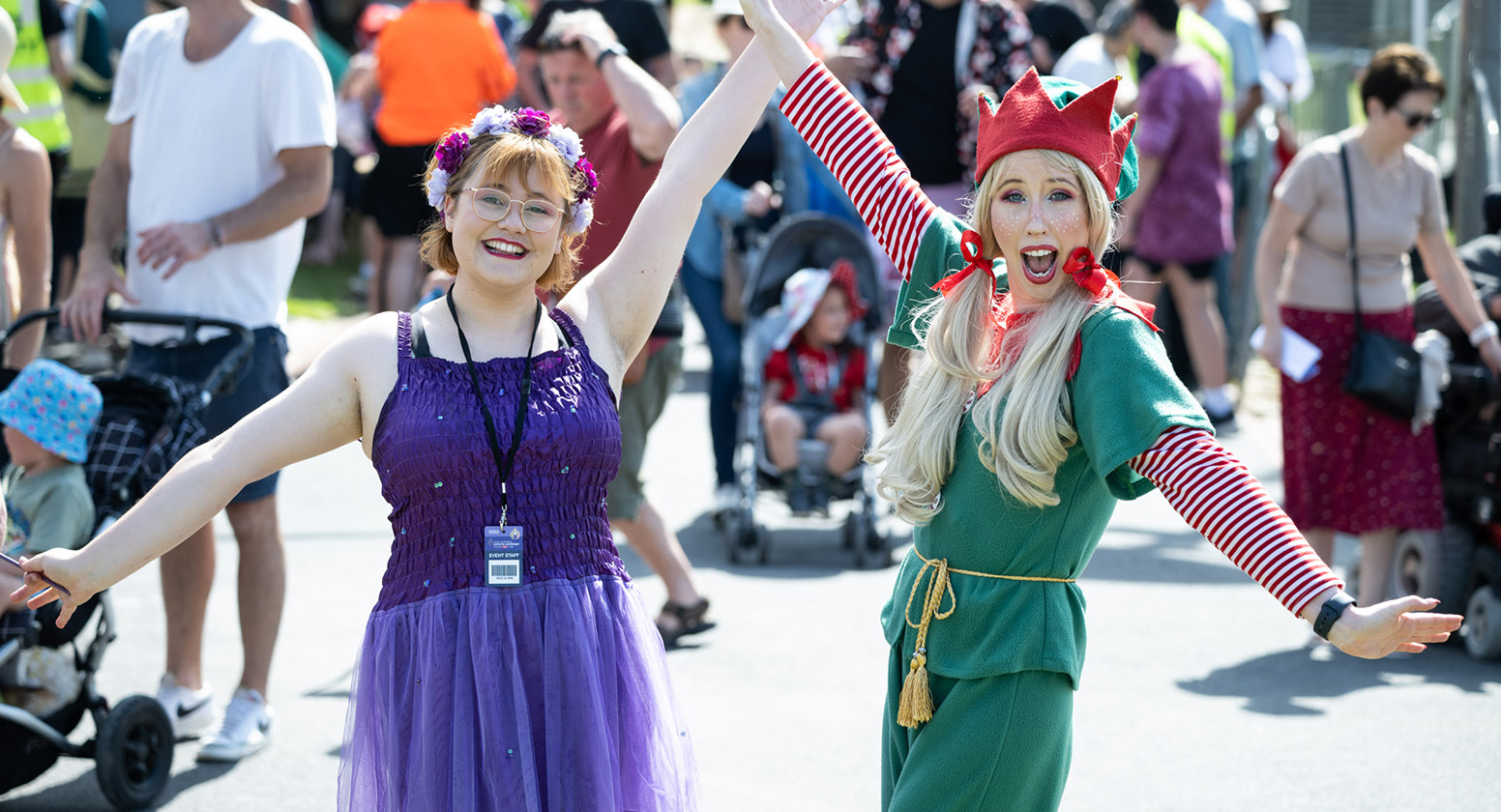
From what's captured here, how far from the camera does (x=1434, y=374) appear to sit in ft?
19.5

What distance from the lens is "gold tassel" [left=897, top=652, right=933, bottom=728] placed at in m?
2.91

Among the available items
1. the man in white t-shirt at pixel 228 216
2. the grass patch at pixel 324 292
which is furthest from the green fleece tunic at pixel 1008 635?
the grass patch at pixel 324 292

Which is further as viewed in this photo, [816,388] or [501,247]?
[816,388]

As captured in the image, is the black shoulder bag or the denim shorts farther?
the black shoulder bag

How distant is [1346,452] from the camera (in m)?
6.16

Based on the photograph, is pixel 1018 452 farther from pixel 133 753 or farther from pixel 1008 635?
pixel 133 753

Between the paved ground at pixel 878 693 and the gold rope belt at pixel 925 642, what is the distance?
69.0 inches

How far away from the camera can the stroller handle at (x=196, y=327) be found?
4676 mm

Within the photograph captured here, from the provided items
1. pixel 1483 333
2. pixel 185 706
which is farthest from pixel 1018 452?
pixel 1483 333

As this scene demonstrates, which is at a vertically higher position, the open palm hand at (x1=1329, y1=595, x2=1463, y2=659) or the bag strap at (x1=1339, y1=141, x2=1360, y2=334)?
the bag strap at (x1=1339, y1=141, x2=1360, y2=334)

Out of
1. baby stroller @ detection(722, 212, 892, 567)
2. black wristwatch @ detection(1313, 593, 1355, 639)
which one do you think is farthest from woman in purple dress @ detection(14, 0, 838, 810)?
baby stroller @ detection(722, 212, 892, 567)

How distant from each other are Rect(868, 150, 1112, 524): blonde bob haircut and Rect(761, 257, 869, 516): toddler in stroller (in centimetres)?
421

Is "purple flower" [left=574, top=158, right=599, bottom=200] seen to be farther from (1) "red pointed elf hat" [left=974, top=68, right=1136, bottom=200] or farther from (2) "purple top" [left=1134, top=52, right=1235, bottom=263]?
(2) "purple top" [left=1134, top=52, right=1235, bottom=263]

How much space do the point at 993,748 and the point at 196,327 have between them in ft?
9.43
